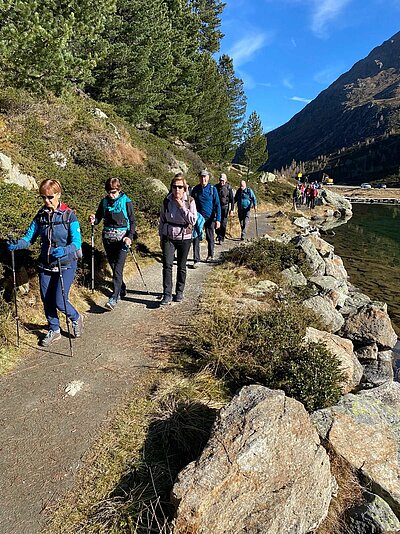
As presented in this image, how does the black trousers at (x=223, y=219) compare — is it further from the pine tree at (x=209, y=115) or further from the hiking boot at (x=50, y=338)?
the pine tree at (x=209, y=115)

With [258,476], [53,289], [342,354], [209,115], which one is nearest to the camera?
[258,476]

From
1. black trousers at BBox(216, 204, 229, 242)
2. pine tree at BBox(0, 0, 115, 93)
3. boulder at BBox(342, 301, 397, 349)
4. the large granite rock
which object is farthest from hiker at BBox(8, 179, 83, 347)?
black trousers at BBox(216, 204, 229, 242)

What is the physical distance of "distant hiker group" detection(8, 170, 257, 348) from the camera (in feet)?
17.7

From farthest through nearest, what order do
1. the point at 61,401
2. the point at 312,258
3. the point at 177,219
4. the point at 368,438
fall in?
the point at 312,258
the point at 177,219
the point at 61,401
the point at 368,438

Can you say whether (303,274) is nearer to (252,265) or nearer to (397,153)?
(252,265)

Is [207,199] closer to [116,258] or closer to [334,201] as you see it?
[116,258]

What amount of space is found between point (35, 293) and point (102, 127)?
13891 mm

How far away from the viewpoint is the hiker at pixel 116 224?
273 inches

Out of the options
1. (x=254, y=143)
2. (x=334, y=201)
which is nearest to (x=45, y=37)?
(x=254, y=143)

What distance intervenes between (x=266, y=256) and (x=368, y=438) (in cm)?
688

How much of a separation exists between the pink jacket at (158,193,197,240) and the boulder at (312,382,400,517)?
3904 millimetres

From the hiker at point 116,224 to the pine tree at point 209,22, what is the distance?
141 ft

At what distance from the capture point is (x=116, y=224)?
701 cm

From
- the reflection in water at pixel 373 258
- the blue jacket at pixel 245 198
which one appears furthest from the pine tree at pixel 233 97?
the blue jacket at pixel 245 198
